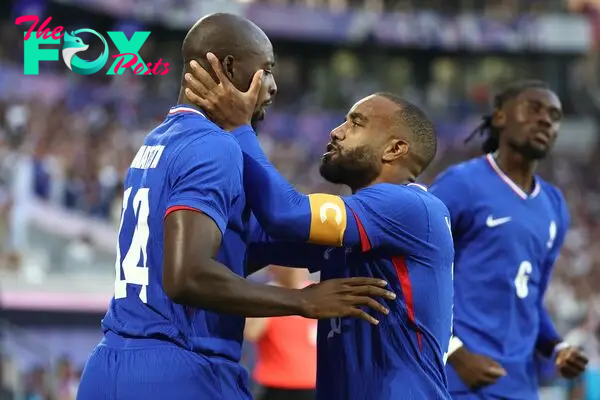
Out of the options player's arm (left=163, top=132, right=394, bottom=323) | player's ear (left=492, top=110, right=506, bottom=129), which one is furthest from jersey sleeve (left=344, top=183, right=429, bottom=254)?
player's ear (left=492, top=110, right=506, bottom=129)

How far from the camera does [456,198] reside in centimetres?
566

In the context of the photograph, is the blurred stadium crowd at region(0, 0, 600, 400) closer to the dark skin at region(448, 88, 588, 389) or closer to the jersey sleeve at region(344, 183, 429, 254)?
the dark skin at region(448, 88, 588, 389)

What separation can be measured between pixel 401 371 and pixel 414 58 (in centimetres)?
3348

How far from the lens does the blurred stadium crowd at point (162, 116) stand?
1325 centimetres

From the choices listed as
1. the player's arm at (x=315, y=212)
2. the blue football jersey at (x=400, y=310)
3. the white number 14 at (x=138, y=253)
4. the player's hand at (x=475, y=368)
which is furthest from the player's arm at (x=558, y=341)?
the white number 14 at (x=138, y=253)

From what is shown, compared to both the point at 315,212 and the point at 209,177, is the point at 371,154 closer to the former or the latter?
the point at 315,212

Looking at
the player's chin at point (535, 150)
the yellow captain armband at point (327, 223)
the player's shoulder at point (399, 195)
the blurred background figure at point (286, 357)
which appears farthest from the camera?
the blurred background figure at point (286, 357)

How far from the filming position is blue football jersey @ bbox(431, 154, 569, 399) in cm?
555

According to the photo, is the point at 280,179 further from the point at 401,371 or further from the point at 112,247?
the point at 112,247

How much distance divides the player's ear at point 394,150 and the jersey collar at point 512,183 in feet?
5.92

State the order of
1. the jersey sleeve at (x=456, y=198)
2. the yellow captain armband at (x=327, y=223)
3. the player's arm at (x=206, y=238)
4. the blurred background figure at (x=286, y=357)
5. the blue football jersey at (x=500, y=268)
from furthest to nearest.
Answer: the blurred background figure at (x=286, y=357) → the jersey sleeve at (x=456, y=198) → the blue football jersey at (x=500, y=268) → the yellow captain armband at (x=327, y=223) → the player's arm at (x=206, y=238)

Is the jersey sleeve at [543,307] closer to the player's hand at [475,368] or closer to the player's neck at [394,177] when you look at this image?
the player's hand at [475,368]

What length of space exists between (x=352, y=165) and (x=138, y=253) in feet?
3.02

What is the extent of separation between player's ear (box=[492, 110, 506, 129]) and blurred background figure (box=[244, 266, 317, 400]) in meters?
2.36
